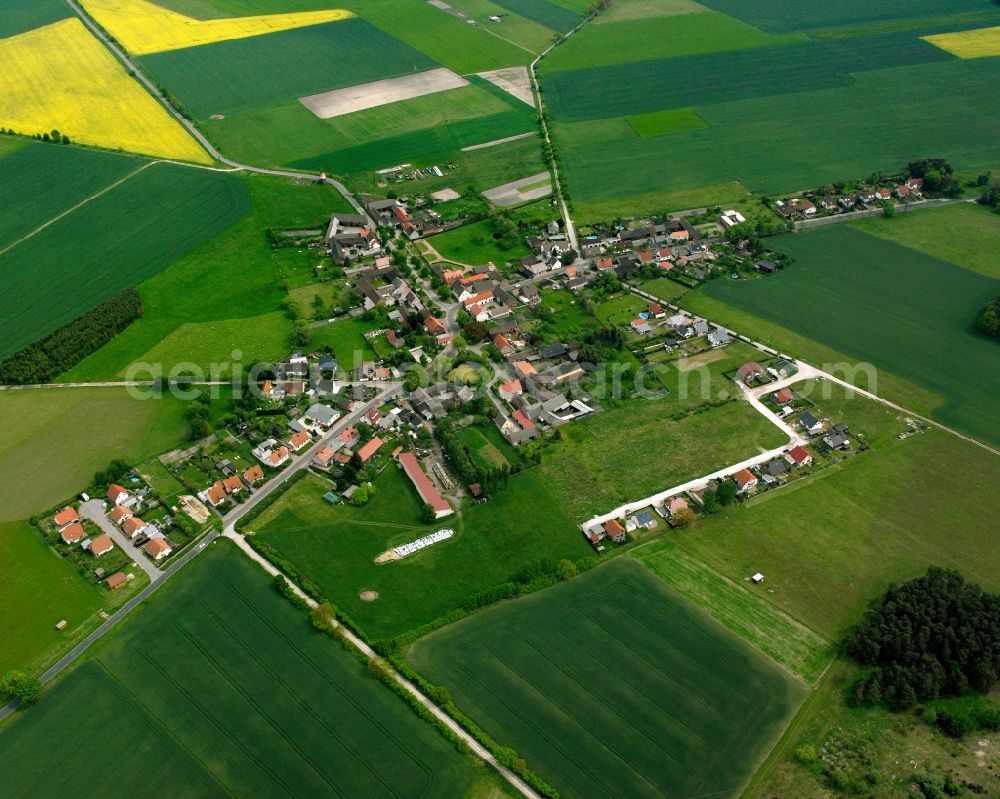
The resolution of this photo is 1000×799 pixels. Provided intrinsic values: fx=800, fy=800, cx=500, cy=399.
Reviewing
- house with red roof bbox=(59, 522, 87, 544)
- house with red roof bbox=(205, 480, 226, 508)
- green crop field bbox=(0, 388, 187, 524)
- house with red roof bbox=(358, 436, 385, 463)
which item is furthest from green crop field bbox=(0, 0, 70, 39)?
house with red roof bbox=(358, 436, 385, 463)

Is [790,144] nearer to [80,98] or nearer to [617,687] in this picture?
[617,687]

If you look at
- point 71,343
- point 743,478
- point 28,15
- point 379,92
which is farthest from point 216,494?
point 28,15

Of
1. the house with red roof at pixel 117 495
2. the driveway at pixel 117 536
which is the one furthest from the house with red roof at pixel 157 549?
the house with red roof at pixel 117 495

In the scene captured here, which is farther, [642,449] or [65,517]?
[642,449]

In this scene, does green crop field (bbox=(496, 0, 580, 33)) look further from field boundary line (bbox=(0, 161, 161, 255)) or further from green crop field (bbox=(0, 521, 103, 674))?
green crop field (bbox=(0, 521, 103, 674))

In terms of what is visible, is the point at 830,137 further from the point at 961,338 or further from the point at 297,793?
the point at 297,793

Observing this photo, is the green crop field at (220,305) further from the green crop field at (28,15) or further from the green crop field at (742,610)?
the green crop field at (28,15)
